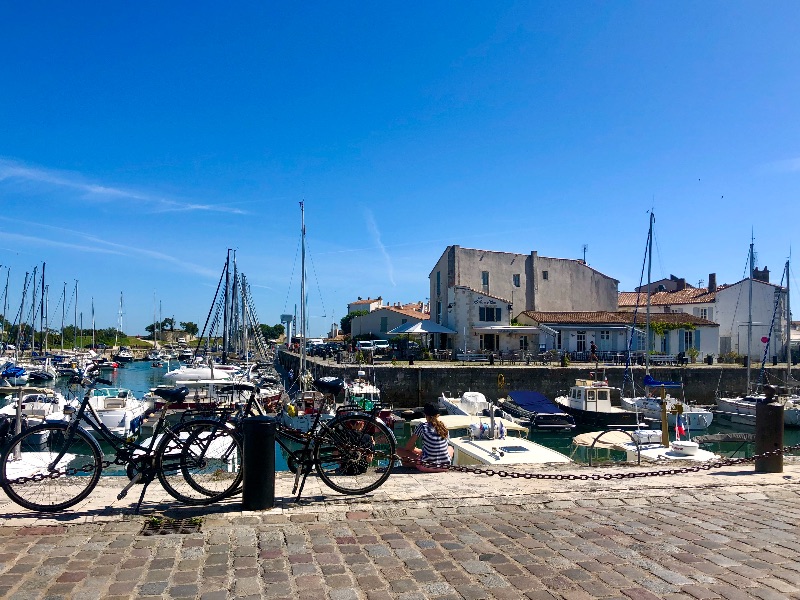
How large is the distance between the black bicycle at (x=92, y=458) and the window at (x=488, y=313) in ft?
141

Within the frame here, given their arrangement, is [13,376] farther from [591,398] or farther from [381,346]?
[591,398]

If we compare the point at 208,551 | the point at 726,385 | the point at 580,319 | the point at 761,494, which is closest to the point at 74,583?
the point at 208,551

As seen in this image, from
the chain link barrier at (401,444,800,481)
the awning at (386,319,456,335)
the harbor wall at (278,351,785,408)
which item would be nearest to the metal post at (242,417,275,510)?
the chain link barrier at (401,444,800,481)

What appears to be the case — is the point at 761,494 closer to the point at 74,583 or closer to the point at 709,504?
the point at 709,504

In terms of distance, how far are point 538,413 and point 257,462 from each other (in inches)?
1065

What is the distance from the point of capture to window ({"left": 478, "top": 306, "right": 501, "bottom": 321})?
48.8 metres

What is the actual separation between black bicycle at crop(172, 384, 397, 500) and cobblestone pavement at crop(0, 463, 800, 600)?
8.9 inches

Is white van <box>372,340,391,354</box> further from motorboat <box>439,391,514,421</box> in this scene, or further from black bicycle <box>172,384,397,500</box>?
black bicycle <box>172,384,397,500</box>

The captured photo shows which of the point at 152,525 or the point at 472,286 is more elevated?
the point at 472,286

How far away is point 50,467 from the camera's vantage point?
606 centimetres

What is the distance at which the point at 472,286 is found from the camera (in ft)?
178

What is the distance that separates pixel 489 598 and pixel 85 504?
4.07 metres

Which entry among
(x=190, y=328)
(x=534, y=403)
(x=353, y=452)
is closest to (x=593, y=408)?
(x=534, y=403)

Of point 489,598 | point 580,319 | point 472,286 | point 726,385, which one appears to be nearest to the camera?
point 489,598
